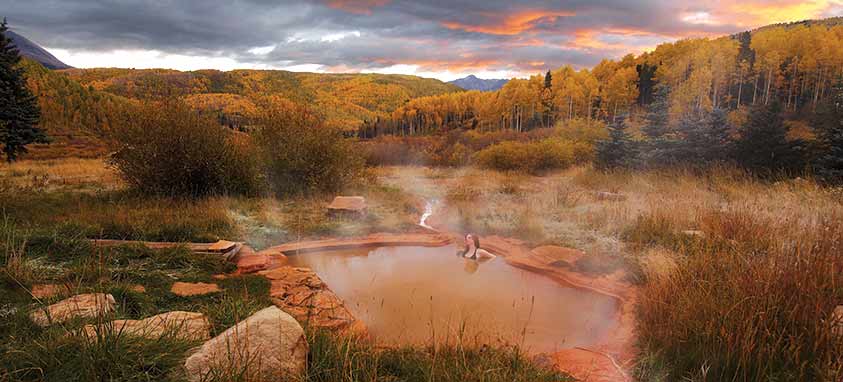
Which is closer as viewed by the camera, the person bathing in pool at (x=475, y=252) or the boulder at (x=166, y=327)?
the boulder at (x=166, y=327)

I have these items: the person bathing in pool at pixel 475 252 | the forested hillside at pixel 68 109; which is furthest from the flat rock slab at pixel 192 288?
the forested hillside at pixel 68 109

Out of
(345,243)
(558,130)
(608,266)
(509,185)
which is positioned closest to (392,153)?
(558,130)

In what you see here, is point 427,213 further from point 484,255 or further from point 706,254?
point 706,254

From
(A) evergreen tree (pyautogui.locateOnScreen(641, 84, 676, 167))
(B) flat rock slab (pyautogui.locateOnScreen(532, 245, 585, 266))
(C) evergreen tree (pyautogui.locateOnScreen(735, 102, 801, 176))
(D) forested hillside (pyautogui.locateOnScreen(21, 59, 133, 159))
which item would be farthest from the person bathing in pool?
(D) forested hillside (pyautogui.locateOnScreen(21, 59, 133, 159))

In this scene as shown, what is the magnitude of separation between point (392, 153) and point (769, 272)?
18.2m

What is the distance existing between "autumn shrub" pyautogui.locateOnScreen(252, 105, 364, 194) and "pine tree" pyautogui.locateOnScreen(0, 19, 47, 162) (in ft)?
53.7

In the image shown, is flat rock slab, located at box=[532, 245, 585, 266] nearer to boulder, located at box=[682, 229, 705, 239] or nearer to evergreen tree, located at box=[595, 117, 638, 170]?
boulder, located at box=[682, 229, 705, 239]

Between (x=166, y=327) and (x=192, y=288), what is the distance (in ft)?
5.11

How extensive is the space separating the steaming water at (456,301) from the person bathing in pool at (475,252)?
0.43ft

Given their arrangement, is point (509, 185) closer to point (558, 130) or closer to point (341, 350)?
point (341, 350)

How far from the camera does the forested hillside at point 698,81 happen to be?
3256 centimetres

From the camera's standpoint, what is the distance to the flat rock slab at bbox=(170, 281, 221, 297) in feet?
12.1

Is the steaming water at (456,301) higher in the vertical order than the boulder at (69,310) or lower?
lower

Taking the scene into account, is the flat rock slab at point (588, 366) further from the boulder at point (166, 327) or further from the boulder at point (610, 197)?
the boulder at point (610, 197)
